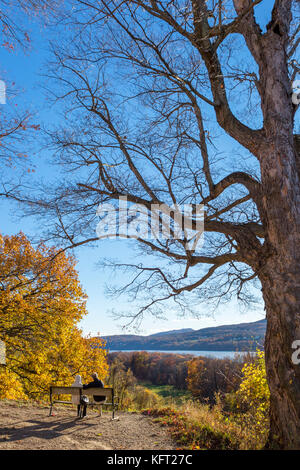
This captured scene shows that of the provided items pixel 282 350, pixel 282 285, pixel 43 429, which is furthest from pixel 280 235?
pixel 43 429

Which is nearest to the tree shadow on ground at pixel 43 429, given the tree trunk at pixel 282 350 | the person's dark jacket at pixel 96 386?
the person's dark jacket at pixel 96 386

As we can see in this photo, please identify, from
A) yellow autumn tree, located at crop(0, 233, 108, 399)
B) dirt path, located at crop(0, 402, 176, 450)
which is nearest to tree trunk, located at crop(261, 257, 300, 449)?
dirt path, located at crop(0, 402, 176, 450)

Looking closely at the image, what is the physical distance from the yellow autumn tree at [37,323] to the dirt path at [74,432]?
10.7 ft

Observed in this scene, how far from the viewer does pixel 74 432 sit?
6309 millimetres

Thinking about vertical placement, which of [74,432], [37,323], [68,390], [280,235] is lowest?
[74,432]

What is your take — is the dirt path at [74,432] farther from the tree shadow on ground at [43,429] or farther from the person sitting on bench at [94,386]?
the person sitting on bench at [94,386]

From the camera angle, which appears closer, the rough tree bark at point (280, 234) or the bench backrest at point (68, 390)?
the rough tree bark at point (280, 234)

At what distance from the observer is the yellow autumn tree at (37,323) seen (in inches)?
454

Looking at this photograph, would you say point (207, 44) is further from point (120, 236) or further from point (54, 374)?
point (54, 374)

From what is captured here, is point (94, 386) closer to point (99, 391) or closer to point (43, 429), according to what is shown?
point (99, 391)

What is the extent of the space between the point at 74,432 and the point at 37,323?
20.3 feet

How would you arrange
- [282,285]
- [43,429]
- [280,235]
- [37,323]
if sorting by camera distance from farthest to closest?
[37,323] → [43,429] → [280,235] → [282,285]
